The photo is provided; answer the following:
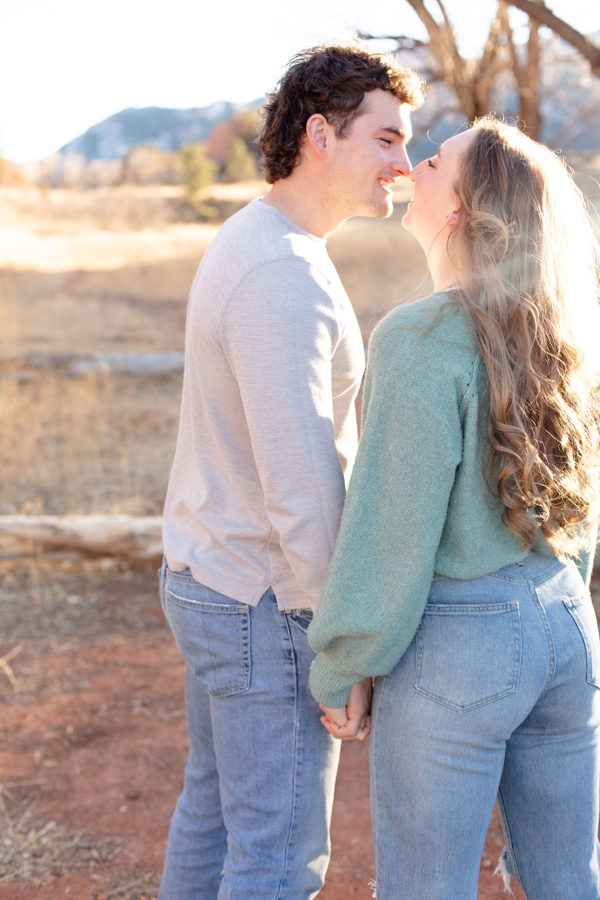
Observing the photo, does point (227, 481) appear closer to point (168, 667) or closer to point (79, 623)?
point (168, 667)

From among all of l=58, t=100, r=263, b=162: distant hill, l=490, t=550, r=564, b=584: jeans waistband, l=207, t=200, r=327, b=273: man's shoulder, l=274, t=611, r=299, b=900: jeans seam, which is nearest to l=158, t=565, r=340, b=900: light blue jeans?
l=274, t=611, r=299, b=900: jeans seam

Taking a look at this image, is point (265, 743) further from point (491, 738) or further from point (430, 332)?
point (430, 332)

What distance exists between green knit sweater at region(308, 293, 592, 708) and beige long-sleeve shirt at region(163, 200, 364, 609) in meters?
0.09

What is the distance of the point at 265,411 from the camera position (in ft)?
4.66

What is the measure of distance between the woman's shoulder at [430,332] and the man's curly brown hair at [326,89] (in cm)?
54

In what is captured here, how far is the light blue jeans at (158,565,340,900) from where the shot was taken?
60.4 inches

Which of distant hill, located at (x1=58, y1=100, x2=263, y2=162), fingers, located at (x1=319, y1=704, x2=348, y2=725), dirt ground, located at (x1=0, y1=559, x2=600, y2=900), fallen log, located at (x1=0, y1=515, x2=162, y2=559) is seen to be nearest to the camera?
fingers, located at (x1=319, y1=704, x2=348, y2=725)

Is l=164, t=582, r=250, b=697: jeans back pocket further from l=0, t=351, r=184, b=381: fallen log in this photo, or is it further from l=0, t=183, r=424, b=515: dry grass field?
l=0, t=351, r=184, b=381: fallen log

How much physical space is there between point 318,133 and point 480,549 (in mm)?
1001

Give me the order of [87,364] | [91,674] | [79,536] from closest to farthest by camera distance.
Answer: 1. [91,674]
2. [79,536]
3. [87,364]

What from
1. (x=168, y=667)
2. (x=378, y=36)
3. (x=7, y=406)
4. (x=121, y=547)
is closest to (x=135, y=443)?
(x=7, y=406)

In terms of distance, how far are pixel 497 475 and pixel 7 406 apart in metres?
7.23

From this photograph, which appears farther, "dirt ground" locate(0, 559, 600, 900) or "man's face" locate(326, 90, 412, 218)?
"dirt ground" locate(0, 559, 600, 900)

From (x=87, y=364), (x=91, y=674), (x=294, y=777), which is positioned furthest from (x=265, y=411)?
(x=87, y=364)
